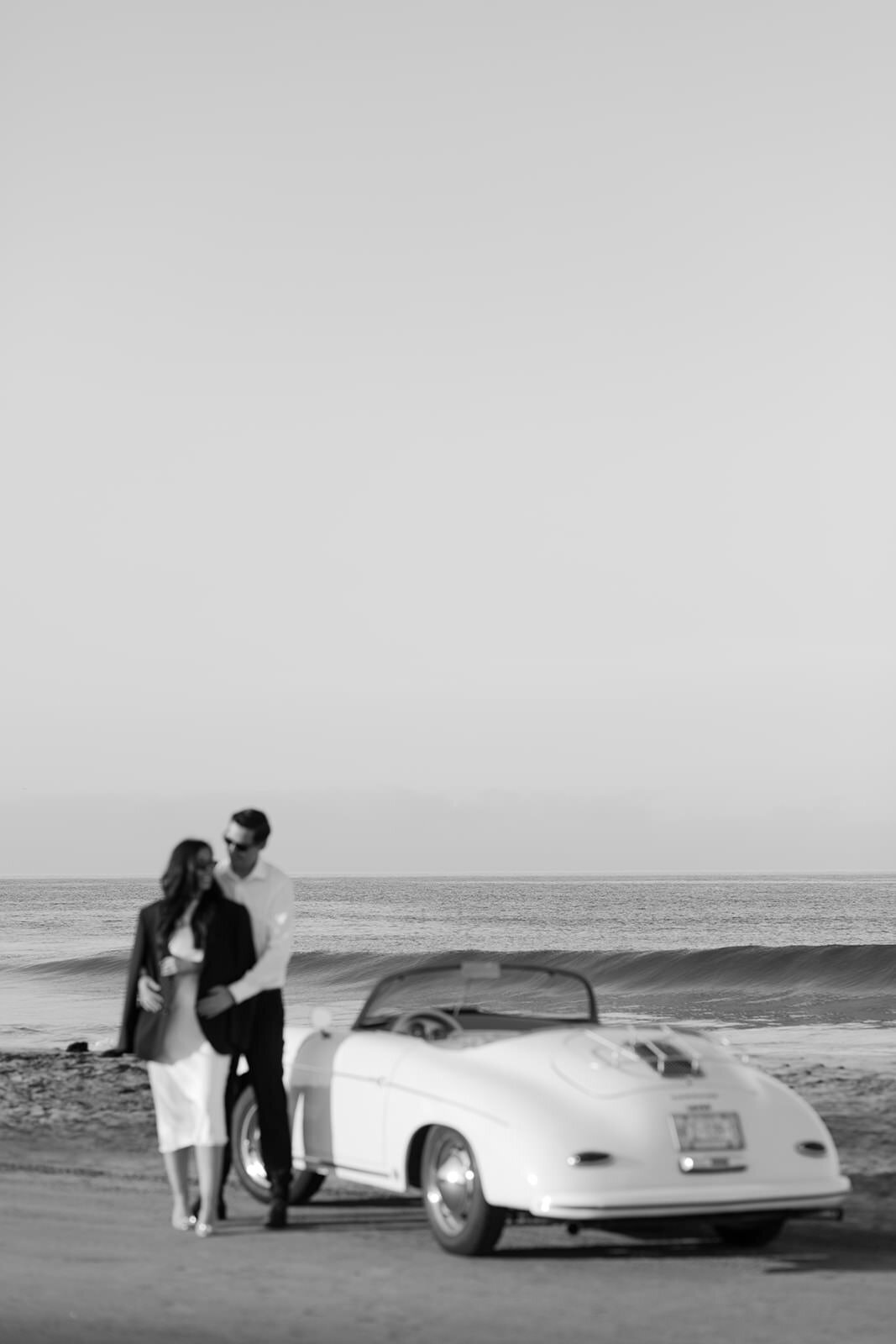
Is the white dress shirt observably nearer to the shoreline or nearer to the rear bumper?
the rear bumper

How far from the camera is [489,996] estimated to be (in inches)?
1336

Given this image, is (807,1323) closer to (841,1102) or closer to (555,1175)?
(555,1175)

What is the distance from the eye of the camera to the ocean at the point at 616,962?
1071 inches

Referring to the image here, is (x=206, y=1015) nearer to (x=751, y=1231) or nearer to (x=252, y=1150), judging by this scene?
(x=252, y=1150)

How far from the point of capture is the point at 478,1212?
7.48 m

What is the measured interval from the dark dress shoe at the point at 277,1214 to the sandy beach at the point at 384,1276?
0.27ft

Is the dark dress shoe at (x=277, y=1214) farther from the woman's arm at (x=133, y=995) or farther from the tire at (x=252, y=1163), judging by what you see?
the woman's arm at (x=133, y=995)

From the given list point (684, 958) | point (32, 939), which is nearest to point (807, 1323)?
point (684, 958)

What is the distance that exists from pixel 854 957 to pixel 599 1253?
122 feet

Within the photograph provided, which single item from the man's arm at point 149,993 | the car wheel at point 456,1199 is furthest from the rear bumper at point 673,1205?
the man's arm at point 149,993

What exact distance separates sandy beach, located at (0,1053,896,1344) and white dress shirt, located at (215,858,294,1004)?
1232 millimetres

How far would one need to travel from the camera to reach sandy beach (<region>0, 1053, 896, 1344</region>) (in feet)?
20.8

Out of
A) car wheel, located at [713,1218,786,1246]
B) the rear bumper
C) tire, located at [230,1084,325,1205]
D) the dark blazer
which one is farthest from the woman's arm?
car wheel, located at [713,1218,786,1246]

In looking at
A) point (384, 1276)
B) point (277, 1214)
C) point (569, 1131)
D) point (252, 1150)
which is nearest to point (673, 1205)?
point (569, 1131)
